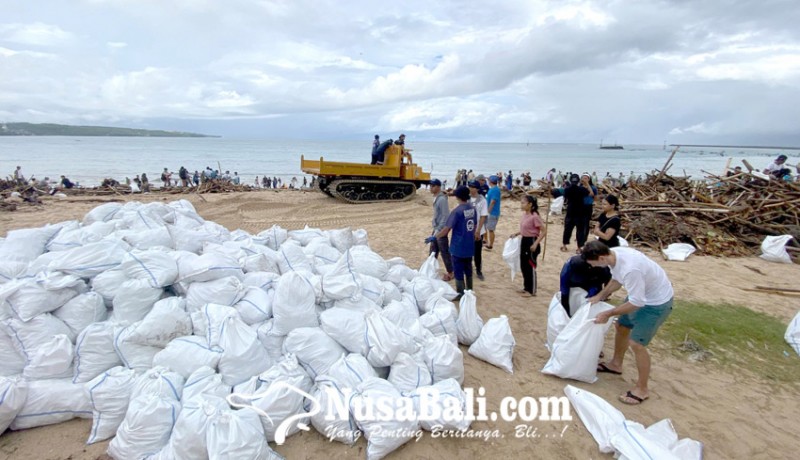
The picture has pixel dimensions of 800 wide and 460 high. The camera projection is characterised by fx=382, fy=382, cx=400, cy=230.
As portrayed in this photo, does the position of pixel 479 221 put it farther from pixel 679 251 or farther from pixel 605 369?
pixel 679 251

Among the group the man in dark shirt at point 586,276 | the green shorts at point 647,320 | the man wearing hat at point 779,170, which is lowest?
the green shorts at point 647,320

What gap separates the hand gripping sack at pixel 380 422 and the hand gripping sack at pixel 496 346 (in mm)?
1128

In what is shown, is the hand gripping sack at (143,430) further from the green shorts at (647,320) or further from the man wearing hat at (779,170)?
the man wearing hat at (779,170)

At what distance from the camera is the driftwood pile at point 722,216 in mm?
7957

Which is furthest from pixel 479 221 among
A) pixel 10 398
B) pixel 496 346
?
pixel 10 398

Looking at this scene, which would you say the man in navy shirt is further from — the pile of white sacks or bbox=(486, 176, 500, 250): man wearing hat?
bbox=(486, 176, 500, 250): man wearing hat

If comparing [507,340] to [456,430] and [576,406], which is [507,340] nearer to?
[576,406]

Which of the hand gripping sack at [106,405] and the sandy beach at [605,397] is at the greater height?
the hand gripping sack at [106,405]

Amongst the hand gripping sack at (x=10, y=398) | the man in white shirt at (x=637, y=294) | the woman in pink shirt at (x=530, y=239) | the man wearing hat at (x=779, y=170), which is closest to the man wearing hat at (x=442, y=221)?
the woman in pink shirt at (x=530, y=239)

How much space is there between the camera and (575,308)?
139 inches

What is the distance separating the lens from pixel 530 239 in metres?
4.77

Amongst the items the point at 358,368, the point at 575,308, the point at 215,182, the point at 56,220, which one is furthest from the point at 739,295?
the point at 215,182

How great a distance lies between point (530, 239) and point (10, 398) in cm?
474

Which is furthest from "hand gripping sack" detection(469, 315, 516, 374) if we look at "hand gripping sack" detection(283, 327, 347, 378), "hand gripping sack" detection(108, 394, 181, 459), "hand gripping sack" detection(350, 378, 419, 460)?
"hand gripping sack" detection(108, 394, 181, 459)
